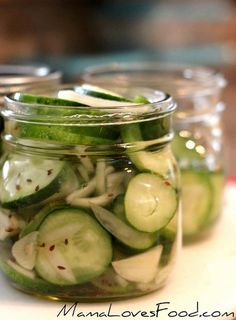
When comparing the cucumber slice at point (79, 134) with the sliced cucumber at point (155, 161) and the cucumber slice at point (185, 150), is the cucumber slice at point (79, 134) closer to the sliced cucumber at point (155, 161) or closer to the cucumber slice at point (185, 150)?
the sliced cucumber at point (155, 161)

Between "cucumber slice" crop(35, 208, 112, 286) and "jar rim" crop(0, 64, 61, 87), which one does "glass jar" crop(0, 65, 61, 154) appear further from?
"cucumber slice" crop(35, 208, 112, 286)

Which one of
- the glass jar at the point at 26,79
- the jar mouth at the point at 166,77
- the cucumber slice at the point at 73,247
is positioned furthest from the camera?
the jar mouth at the point at 166,77

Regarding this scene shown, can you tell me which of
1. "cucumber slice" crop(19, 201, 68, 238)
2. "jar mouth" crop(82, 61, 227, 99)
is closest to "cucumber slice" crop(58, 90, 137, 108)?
"cucumber slice" crop(19, 201, 68, 238)

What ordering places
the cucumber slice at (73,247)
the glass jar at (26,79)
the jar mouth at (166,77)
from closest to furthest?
the cucumber slice at (73,247) → the glass jar at (26,79) → the jar mouth at (166,77)

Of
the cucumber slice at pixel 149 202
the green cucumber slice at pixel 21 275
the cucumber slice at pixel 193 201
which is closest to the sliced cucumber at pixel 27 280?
the green cucumber slice at pixel 21 275

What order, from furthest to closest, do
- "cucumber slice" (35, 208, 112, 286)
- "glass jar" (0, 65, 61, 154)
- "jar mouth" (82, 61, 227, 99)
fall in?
1. "jar mouth" (82, 61, 227, 99)
2. "glass jar" (0, 65, 61, 154)
3. "cucumber slice" (35, 208, 112, 286)

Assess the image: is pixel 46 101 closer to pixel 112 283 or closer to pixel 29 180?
pixel 29 180

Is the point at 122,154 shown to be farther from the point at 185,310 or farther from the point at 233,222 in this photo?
the point at 233,222

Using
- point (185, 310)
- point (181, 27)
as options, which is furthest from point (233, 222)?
point (181, 27)
